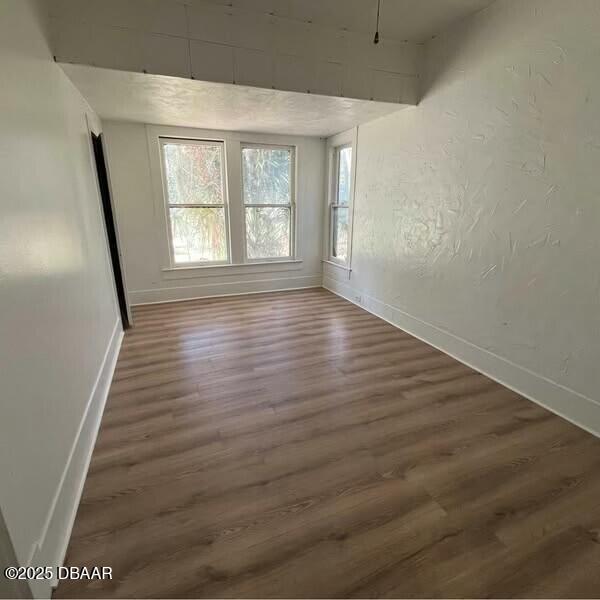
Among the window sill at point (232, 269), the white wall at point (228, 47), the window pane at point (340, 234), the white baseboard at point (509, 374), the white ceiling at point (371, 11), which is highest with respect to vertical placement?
the white ceiling at point (371, 11)

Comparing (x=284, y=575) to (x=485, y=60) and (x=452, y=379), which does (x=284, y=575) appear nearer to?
(x=452, y=379)

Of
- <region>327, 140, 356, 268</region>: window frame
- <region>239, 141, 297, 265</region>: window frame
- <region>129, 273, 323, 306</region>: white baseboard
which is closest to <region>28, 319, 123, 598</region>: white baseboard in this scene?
<region>129, 273, 323, 306</region>: white baseboard

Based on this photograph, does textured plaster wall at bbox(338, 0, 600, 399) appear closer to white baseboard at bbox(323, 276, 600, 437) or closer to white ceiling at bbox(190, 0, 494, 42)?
white baseboard at bbox(323, 276, 600, 437)

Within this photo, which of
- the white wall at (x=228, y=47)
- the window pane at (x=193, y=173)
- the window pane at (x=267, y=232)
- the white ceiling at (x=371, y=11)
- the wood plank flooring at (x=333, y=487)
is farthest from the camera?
the window pane at (x=267, y=232)

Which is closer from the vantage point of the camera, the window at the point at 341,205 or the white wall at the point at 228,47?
the white wall at the point at 228,47

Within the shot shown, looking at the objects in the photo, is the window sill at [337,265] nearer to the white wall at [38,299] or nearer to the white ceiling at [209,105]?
the white ceiling at [209,105]

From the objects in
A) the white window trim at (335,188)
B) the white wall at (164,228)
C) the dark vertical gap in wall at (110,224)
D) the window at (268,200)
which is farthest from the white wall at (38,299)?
the white window trim at (335,188)

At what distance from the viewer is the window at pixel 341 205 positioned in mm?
4523

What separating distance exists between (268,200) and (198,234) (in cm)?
110

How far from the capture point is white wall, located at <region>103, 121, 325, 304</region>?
3992 millimetres

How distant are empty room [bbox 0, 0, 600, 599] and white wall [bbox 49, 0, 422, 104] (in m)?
0.02

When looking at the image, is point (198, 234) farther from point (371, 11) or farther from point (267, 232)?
point (371, 11)

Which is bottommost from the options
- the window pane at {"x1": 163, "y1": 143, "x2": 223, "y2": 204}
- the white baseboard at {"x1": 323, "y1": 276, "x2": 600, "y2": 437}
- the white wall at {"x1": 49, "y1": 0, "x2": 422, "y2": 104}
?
the white baseboard at {"x1": 323, "y1": 276, "x2": 600, "y2": 437}

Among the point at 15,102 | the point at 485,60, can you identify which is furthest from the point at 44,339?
the point at 485,60
